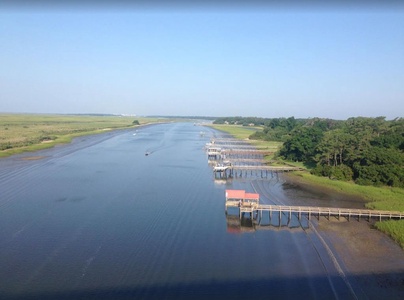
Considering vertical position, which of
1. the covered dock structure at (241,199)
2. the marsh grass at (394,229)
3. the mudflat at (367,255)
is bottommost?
the mudflat at (367,255)

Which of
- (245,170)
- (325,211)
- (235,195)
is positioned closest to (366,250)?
(325,211)

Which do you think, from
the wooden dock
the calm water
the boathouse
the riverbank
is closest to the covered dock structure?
the boathouse

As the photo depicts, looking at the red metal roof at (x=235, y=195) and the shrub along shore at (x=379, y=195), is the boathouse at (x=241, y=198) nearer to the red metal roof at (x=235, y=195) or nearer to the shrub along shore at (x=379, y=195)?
the red metal roof at (x=235, y=195)

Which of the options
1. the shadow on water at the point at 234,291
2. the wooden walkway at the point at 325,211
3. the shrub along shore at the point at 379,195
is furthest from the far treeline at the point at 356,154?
the shadow on water at the point at 234,291

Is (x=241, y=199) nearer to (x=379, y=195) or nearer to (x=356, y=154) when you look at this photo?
(x=379, y=195)

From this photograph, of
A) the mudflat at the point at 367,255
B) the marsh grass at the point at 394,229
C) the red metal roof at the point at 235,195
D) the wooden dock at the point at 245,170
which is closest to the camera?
the mudflat at the point at 367,255

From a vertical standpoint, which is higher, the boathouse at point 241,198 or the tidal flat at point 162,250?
the boathouse at point 241,198

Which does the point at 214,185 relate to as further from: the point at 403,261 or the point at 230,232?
the point at 403,261
